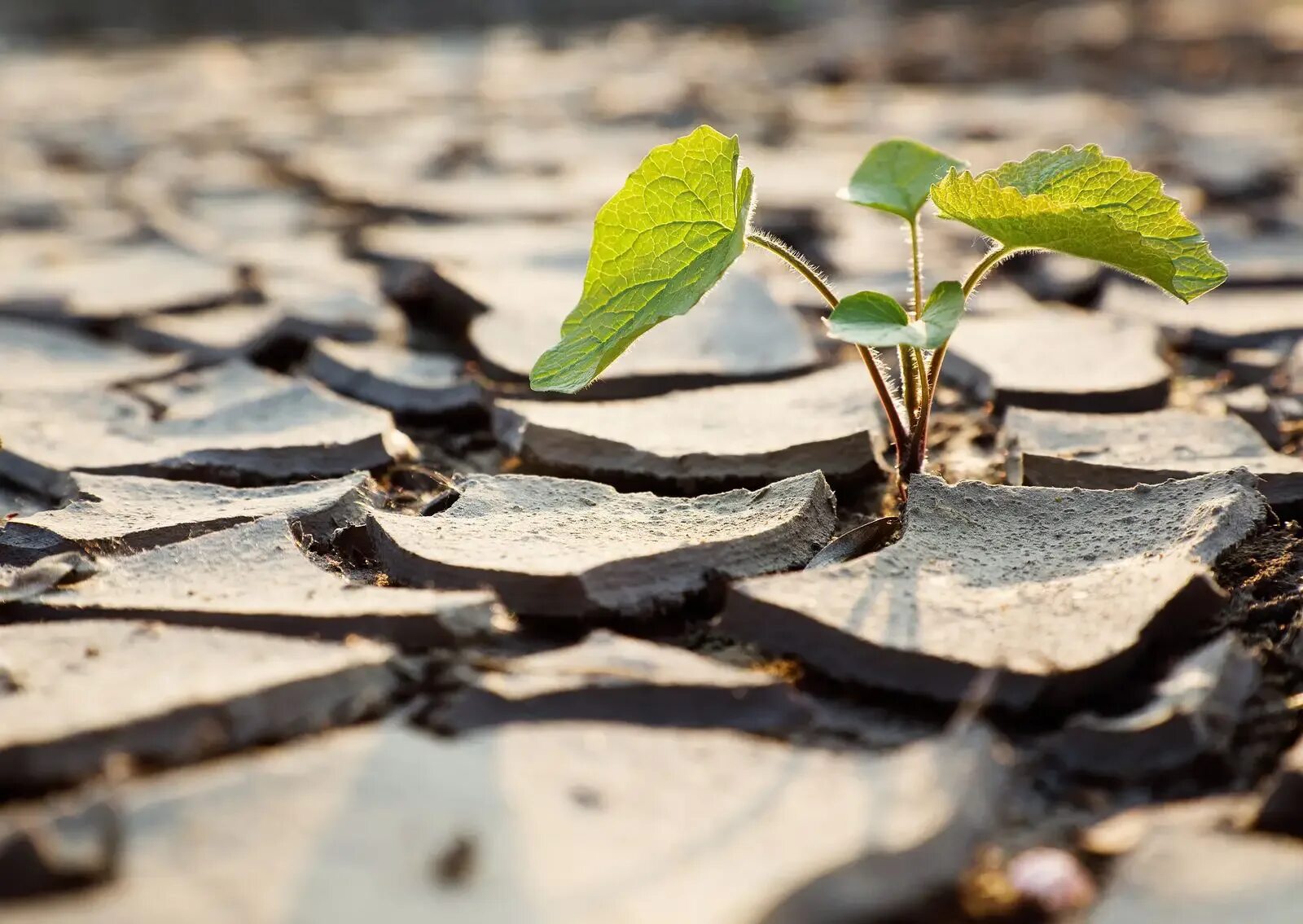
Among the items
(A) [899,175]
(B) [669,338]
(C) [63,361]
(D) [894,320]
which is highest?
(A) [899,175]

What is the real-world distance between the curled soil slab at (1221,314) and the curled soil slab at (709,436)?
1.83 feet

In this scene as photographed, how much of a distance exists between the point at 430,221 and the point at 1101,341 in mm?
1313

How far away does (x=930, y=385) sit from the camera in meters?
1.20

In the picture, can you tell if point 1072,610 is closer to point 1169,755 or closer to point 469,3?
point 1169,755

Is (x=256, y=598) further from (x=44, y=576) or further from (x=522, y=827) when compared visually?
(x=522, y=827)

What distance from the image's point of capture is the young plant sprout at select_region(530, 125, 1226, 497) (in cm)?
106

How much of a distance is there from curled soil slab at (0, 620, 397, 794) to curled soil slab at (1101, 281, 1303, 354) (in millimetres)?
1335

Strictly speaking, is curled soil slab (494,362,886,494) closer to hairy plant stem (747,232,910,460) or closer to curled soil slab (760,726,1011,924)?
hairy plant stem (747,232,910,460)

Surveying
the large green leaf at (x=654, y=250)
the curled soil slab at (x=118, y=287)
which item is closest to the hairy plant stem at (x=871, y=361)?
the large green leaf at (x=654, y=250)

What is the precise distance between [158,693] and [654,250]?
55 centimetres

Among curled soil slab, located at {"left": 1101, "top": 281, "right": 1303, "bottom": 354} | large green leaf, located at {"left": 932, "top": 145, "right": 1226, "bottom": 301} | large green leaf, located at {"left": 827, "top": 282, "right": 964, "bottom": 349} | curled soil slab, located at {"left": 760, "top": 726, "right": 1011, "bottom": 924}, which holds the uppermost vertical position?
large green leaf, located at {"left": 932, "top": 145, "right": 1226, "bottom": 301}

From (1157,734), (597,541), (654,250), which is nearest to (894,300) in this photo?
(654,250)

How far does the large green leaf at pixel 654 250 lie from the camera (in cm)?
110

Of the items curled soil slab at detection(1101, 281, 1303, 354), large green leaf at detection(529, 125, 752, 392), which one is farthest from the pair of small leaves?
curled soil slab at detection(1101, 281, 1303, 354)
